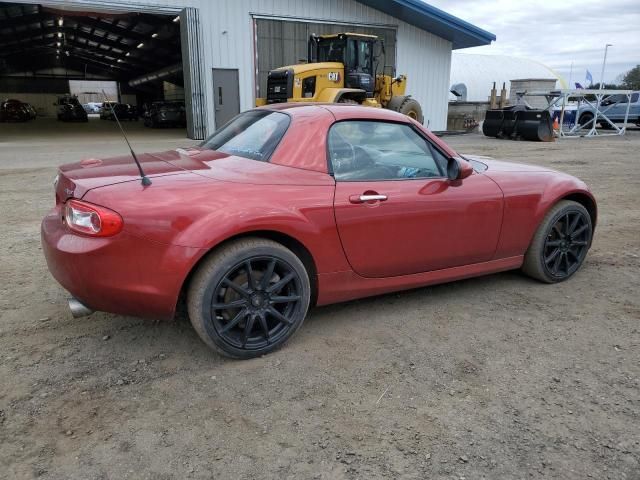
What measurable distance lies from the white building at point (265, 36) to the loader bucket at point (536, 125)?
13.3ft

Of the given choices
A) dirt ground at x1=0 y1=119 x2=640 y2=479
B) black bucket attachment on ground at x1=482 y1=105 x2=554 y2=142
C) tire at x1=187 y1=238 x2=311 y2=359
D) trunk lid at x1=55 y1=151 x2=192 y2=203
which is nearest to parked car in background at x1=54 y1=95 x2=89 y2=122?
black bucket attachment on ground at x1=482 y1=105 x2=554 y2=142

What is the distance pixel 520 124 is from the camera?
19.4 m

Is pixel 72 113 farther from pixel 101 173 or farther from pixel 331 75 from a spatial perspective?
pixel 101 173

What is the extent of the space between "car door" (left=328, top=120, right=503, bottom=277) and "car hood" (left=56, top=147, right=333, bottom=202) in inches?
11.0

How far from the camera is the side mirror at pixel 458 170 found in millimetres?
3529

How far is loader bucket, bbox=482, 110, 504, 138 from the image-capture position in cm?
2022

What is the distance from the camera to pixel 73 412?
2512mm

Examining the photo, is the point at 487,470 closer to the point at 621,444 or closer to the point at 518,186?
the point at 621,444

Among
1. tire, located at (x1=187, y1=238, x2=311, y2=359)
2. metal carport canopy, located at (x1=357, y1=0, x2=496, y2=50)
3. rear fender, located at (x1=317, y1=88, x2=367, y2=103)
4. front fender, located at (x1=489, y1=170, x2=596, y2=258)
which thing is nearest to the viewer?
tire, located at (x1=187, y1=238, x2=311, y2=359)

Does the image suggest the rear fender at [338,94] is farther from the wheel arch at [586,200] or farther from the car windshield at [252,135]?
the car windshield at [252,135]

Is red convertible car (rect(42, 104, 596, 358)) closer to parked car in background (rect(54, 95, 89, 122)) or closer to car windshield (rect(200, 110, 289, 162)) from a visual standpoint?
car windshield (rect(200, 110, 289, 162))

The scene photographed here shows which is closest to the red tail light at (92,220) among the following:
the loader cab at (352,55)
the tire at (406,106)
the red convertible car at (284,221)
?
the red convertible car at (284,221)

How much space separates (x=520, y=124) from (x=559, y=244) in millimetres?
16737

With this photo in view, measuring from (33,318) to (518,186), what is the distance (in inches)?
145
